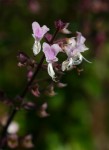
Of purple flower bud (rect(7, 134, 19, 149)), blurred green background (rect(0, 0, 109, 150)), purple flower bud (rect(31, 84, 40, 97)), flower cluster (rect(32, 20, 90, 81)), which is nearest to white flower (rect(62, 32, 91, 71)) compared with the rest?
flower cluster (rect(32, 20, 90, 81))

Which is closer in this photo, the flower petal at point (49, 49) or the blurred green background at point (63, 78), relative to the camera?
the flower petal at point (49, 49)

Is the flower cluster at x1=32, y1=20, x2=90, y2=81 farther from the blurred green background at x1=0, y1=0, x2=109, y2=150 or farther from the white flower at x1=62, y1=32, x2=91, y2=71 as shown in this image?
the blurred green background at x1=0, y1=0, x2=109, y2=150

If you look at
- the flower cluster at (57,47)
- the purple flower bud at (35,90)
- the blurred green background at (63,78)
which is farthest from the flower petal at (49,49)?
the blurred green background at (63,78)

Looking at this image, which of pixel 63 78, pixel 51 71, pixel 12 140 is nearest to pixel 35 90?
pixel 51 71

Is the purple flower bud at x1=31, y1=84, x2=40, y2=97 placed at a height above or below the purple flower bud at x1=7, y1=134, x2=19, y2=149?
above

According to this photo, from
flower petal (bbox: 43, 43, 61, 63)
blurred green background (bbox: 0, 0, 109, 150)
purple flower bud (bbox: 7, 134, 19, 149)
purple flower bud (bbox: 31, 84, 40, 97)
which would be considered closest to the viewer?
flower petal (bbox: 43, 43, 61, 63)

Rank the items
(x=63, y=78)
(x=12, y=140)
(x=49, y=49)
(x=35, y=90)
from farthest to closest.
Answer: (x=63, y=78)
(x=12, y=140)
(x=35, y=90)
(x=49, y=49)

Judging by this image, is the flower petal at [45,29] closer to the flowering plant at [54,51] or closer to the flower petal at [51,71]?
the flowering plant at [54,51]

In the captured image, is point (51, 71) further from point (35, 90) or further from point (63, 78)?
point (63, 78)

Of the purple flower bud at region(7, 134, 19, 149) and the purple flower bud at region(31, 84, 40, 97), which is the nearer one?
the purple flower bud at region(31, 84, 40, 97)
